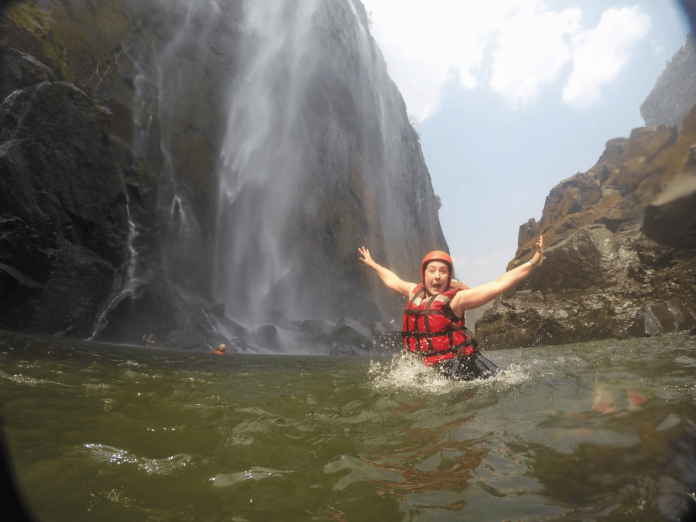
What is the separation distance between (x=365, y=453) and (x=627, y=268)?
11.7 m

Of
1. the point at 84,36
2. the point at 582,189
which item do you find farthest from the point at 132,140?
the point at 582,189

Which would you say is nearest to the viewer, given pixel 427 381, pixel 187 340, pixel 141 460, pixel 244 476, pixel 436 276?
pixel 244 476

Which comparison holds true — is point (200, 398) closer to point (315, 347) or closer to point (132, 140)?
point (132, 140)

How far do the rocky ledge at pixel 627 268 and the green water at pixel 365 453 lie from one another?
7.58 m

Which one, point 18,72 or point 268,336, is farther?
point 268,336

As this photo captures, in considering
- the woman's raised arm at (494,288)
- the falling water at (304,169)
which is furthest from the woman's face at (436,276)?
the falling water at (304,169)

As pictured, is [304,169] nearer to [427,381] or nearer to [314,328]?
[314,328]

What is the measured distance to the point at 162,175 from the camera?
55.9 ft

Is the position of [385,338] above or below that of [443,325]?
below

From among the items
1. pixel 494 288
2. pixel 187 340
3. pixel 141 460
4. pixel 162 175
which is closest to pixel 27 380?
pixel 141 460

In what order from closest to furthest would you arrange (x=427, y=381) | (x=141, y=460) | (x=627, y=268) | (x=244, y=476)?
(x=244, y=476) → (x=141, y=460) → (x=427, y=381) → (x=627, y=268)

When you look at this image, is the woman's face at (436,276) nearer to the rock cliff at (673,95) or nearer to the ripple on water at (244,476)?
the ripple on water at (244,476)

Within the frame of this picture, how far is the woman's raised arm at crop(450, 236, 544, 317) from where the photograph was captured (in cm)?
362

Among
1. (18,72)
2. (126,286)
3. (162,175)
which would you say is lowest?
(126,286)
